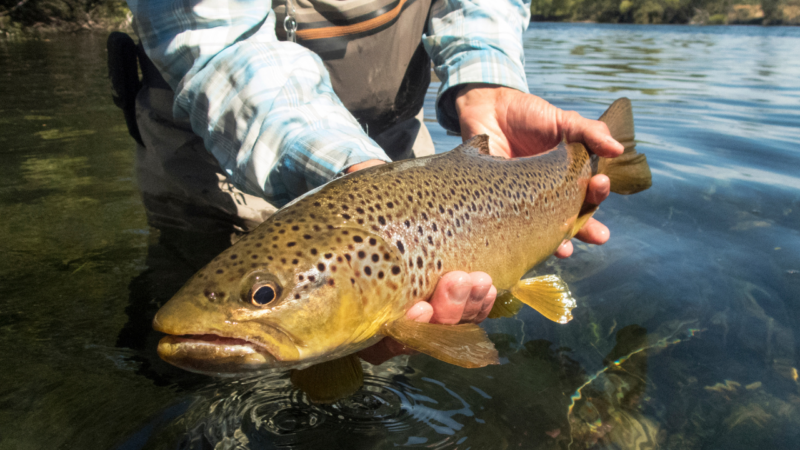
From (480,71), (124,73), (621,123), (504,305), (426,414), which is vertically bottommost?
(426,414)

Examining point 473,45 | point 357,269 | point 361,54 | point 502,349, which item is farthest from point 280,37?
point 502,349

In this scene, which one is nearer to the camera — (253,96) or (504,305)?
(253,96)

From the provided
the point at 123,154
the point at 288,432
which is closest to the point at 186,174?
the point at 288,432

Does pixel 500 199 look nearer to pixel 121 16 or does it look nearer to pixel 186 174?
pixel 186 174

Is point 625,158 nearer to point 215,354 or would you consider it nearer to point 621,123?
point 621,123

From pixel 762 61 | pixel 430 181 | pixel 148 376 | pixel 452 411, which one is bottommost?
pixel 762 61

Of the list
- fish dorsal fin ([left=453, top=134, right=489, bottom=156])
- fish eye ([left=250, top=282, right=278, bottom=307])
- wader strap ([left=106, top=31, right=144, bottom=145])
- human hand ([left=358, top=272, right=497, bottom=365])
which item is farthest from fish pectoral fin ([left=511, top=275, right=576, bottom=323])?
wader strap ([left=106, top=31, right=144, bottom=145])

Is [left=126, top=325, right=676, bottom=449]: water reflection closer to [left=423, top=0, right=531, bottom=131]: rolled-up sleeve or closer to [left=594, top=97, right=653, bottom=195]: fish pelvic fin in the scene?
[left=594, top=97, right=653, bottom=195]: fish pelvic fin

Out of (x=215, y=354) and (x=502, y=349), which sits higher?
(x=215, y=354)
